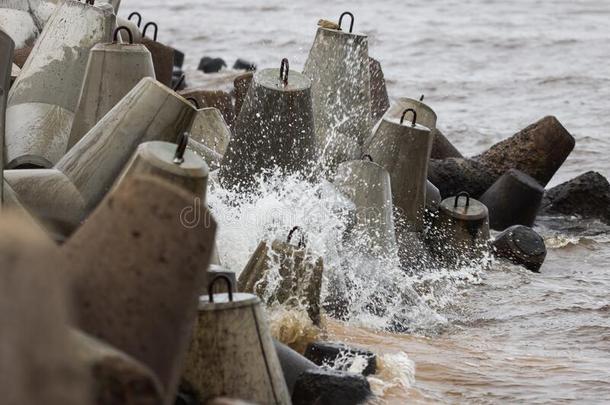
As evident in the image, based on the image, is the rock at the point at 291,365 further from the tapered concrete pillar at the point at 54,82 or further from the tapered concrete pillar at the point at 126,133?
the tapered concrete pillar at the point at 54,82

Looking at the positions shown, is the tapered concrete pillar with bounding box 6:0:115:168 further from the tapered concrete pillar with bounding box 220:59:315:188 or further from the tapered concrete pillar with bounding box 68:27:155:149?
the tapered concrete pillar with bounding box 220:59:315:188

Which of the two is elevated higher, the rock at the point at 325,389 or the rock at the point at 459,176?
the rock at the point at 325,389

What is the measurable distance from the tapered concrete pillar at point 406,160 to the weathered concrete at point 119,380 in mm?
5473

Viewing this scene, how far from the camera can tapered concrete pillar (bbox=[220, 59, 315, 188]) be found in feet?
24.4

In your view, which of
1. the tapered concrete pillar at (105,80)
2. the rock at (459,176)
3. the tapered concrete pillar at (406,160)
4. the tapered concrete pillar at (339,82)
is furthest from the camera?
the rock at (459,176)

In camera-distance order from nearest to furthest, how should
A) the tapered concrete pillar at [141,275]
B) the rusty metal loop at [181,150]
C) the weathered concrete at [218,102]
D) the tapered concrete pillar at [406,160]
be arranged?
the tapered concrete pillar at [141,275] < the rusty metal loop at [181,150] < the tapered concrete pillar at [406,160] < the weathered concrete at [218,102]

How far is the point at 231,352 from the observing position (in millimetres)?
4355

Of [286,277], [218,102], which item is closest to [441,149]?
[218,102]

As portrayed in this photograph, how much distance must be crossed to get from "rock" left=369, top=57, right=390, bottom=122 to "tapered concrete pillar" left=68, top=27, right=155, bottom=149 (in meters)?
3.59

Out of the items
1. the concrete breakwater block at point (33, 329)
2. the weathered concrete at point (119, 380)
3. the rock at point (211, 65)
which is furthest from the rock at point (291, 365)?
the rock at point (211, 65)

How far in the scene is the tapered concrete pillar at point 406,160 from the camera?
27.2 ft

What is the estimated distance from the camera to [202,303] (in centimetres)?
434

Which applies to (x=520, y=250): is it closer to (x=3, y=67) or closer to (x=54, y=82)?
(x=54, y=82)

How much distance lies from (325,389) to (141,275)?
165 cm
